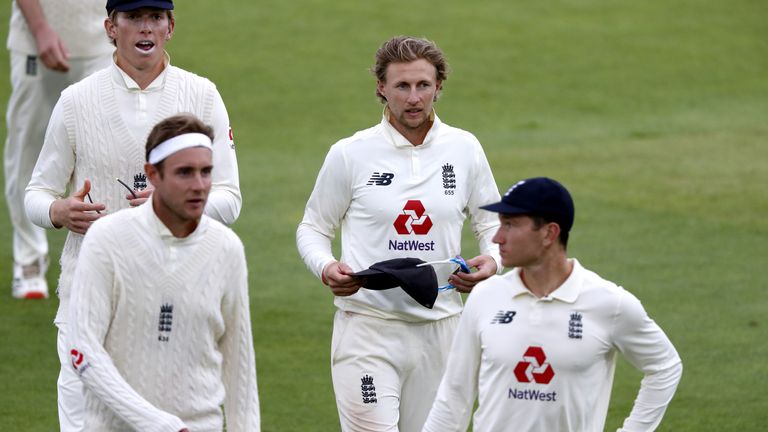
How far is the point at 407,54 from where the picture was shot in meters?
7.51

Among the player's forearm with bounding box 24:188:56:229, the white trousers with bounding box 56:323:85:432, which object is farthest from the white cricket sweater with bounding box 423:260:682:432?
the player's forearm with bounding box 24:188:56:229

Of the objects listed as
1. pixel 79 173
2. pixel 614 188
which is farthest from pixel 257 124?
pixel 79 173

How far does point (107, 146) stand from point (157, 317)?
67.6 inches

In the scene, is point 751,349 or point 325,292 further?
point 325,292

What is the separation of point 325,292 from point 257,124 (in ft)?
24.1

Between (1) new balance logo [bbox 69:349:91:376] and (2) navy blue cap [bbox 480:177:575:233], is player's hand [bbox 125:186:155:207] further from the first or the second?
(2) navy blue cap [bbox 480:177:575:233]

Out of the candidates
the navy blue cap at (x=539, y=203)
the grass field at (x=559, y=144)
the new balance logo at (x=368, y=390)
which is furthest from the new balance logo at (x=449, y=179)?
the grass field at (x=559, y=144)

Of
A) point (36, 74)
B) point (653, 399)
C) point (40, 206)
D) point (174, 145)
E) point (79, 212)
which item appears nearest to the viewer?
point (174, 145)

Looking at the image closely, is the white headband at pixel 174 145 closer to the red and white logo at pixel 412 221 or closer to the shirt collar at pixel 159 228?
the shirt collar at pixel 159 228

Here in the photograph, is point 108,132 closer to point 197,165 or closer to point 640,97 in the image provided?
point 197,165

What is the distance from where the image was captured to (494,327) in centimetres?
599

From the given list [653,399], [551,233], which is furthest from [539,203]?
[653,399]

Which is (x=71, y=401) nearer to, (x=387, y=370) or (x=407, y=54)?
(x=387, y=370)

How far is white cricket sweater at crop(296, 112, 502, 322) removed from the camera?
24.5ft
